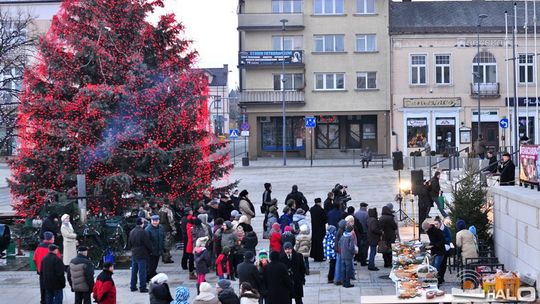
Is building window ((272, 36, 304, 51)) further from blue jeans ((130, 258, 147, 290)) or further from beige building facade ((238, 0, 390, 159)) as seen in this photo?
blue jeans ((130, 258, 147, 290))

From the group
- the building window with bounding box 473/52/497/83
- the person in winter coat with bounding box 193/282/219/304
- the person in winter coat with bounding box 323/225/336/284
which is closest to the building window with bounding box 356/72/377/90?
the building window with bounding box 473/52/497/83

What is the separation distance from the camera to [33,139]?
22828 mm

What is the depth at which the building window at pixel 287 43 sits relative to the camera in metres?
60.1

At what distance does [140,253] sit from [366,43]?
147 ft

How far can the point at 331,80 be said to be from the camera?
2362 inches

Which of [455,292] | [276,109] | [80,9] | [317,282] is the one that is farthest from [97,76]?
[276,109]

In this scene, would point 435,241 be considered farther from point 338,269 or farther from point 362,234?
point 362,234

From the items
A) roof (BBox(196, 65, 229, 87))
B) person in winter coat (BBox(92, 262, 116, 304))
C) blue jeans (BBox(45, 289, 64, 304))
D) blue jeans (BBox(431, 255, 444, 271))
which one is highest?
roof (BBox(196, 65, 229, 87))

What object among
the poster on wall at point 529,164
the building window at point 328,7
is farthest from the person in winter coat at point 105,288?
the building window at point 328,7

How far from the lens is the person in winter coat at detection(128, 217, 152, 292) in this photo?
17016 millimetres

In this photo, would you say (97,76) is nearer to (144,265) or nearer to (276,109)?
(144,265)

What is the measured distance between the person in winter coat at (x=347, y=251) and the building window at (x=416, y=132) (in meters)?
41.9

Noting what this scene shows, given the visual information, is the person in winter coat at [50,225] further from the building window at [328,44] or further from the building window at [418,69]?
the building window at [328,44]

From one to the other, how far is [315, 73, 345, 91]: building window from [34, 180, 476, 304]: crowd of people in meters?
36.9
